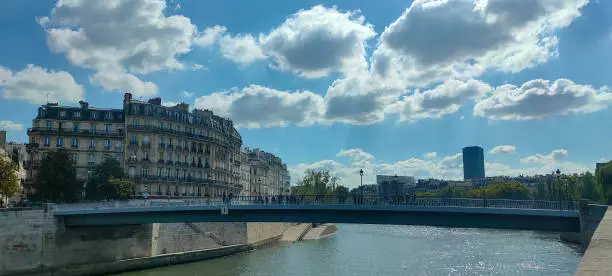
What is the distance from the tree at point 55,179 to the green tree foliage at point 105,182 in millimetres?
3470

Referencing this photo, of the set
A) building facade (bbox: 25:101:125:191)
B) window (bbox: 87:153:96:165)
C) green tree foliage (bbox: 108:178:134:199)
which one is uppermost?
building facade (bbox: 25:101:125:191)

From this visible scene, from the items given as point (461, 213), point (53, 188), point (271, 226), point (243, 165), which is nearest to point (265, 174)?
point (243, 165)

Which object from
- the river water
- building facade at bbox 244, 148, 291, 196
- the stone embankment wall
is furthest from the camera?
building facade at bbox 244, 148, 291, 196

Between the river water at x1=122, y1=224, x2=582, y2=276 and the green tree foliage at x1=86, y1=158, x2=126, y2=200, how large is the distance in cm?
1687

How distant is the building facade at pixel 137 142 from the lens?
220ft

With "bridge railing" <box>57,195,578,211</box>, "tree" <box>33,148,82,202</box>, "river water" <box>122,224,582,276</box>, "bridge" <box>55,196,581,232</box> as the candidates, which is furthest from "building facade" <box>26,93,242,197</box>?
"bridge railing" <box>57,195,578,211</box>

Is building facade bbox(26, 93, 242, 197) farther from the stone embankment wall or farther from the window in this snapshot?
the stone embankment wall

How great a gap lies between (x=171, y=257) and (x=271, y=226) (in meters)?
27.8

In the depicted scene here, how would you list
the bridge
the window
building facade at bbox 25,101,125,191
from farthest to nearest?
the window
building facade at bbox 25,101,125,191
the bridge

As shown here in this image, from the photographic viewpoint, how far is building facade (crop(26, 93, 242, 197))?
220 feet

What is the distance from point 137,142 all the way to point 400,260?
1592 inches

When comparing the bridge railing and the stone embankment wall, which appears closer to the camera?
the bridge railing

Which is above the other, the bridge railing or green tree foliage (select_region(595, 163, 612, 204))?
green tree foliage (select_region(595, 163, 612, 204))

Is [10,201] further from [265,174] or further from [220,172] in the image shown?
[265,174]
